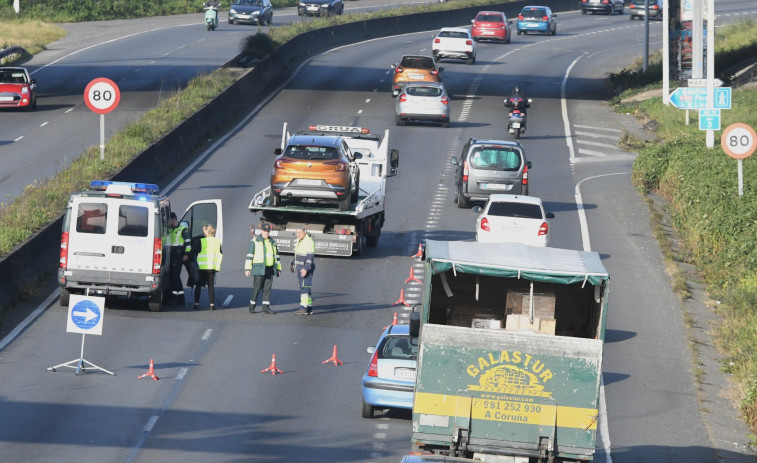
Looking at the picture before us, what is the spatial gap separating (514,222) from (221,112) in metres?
20.0

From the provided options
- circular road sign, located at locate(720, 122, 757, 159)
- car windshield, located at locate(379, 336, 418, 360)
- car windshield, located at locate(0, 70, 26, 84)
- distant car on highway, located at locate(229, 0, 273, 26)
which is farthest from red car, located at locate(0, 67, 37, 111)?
car windshield, located at locate(379, 336, 418, 360)

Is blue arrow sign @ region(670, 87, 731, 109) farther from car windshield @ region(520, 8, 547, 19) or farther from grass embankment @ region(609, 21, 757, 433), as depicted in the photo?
car windshield @ region(520, 8, 547, 19)

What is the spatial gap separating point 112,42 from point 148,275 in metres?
49.7

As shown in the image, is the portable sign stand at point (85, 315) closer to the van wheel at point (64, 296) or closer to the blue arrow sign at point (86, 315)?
the blue arrow sign at point (86, 315)

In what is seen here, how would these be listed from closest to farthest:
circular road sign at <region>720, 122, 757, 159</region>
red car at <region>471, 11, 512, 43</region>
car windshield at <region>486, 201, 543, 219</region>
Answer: car windshield at <region>486, 201, 543, 219</region>
circular road sign at <region>720, 122, 757, 159</region>
red car at <region>471, 11, 512, 43</region>

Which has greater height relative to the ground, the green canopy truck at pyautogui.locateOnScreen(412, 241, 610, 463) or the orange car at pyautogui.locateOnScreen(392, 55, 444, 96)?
the orange car at pyautogui.locateOnScreen(392, 55, 444, 96)

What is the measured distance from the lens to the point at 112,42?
7156cm

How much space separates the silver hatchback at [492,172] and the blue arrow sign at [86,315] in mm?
16691

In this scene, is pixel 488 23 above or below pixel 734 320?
above

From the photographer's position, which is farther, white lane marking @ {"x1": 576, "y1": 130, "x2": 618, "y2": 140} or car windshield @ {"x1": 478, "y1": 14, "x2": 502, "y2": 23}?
car windshield @ {"x1": 478, "y1": 14, "x2": 502, "y2": 23}

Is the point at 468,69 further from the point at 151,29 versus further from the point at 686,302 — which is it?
the point at 686,302

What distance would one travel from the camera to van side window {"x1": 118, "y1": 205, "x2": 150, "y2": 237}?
944 inches

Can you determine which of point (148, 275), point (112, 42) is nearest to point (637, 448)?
Result: point (148, 275)

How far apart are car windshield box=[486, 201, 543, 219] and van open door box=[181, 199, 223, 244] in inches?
261
